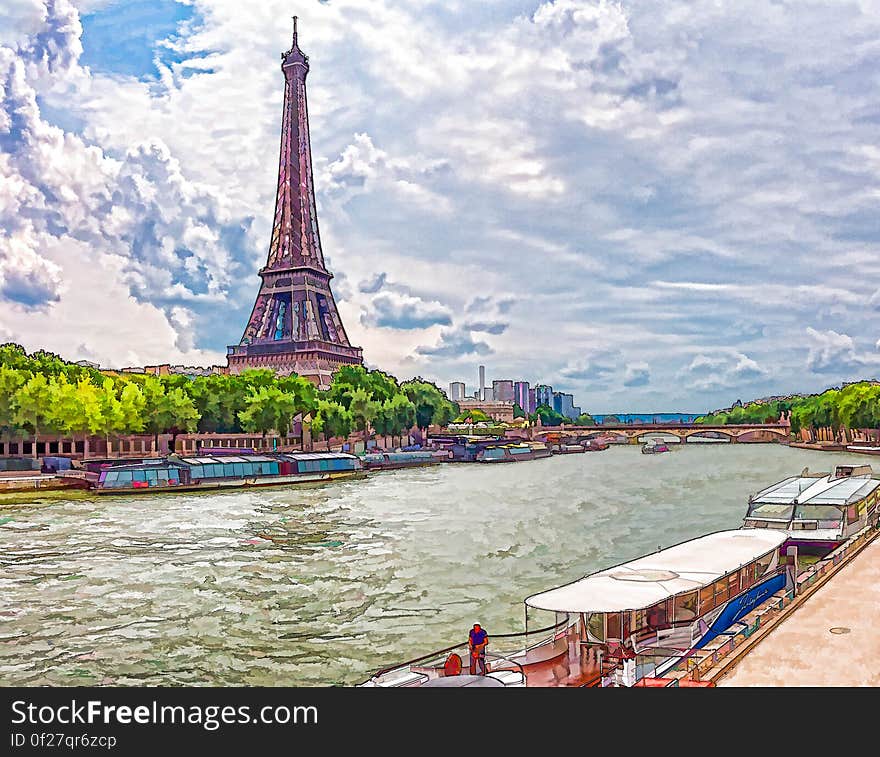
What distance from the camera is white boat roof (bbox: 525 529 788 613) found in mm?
11234

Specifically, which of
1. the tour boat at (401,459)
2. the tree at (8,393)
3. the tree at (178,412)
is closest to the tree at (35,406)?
the tree at (8,393)

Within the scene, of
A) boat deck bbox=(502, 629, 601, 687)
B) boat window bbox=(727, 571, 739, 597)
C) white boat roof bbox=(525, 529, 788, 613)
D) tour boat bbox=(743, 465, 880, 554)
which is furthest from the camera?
tour boat bbox=(743, 465, 880, 554)

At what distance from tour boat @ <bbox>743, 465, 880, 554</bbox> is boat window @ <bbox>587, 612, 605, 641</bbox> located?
11714 mm

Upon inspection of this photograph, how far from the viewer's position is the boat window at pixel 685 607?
480 inches

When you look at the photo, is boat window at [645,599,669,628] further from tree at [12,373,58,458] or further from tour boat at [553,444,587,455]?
tour boat at [553,444,587,455]

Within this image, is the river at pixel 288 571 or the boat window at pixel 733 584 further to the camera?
the river at pixel 288 571

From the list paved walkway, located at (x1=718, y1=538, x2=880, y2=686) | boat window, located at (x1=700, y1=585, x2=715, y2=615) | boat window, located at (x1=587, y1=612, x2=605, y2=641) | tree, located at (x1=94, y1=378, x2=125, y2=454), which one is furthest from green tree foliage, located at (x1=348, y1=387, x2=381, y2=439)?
boat window, located at (x1=587, y1=612, x2=605, y2=641)

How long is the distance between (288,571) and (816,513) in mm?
13075

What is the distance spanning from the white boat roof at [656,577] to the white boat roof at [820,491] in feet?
24.3

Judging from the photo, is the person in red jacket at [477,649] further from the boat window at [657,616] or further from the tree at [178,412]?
the tree at [178,412]

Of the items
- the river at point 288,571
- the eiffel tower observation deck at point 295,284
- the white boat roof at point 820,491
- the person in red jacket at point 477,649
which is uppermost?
the eiffel tower observation deck at point 295,284

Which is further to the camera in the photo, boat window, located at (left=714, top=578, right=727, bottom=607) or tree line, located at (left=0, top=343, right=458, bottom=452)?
tree line, located at (left=0, top=343, right=458, bottom=452)

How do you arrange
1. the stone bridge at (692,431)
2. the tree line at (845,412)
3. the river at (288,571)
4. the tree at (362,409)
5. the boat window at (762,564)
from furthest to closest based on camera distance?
the stone bridge at (692,431), the tree line at (845,412), the tree at (362,409), the boat window at (762,564), the river at (288,571)

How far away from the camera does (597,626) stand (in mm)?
11164
